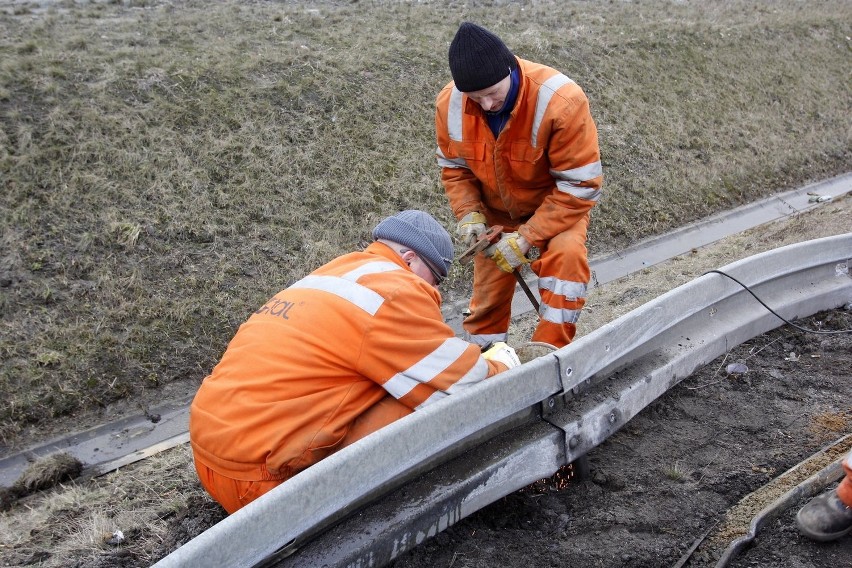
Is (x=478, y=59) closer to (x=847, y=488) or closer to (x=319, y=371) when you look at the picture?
(x=319, y=371)

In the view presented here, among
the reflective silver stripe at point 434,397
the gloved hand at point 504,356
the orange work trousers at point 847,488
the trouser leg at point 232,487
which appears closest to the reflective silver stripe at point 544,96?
the gloved hand at point 504,356

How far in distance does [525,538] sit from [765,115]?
406 inches

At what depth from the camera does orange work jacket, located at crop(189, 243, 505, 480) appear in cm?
256

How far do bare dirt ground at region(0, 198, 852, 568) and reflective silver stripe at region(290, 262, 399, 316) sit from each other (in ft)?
2.90

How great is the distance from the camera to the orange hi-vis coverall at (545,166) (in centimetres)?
377

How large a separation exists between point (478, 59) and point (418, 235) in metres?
1.03

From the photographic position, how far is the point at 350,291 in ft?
8.76

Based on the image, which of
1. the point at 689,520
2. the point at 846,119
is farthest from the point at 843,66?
the point at 689,520

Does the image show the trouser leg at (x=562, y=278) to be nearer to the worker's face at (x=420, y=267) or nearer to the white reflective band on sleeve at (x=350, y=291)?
the worker's face at (x=420, y=267)

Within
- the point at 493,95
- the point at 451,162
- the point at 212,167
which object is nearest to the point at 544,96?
the point at 493,95

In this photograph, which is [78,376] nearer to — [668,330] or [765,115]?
[668,330]

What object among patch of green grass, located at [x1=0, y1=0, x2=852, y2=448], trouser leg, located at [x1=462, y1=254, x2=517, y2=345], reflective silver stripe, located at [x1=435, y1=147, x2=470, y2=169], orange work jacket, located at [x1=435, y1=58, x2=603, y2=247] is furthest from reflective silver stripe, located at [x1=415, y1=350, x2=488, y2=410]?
patch of green grass, located at [x1=0, y1=0, x2=852, y2=448]

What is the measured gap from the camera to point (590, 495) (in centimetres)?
291

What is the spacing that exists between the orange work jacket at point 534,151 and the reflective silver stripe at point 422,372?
56.9 inches
